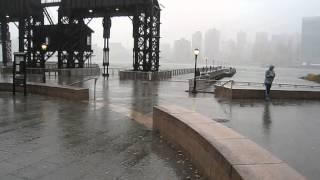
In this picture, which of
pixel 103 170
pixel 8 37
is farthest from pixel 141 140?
pixel 8 37

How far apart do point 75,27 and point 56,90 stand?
3577 centimetres

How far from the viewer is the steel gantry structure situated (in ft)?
166

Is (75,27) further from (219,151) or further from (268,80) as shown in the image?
(219,151)

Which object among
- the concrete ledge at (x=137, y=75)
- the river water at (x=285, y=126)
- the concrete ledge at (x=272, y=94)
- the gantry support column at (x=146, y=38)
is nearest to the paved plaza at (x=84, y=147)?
the river water at (x=285, y=126)

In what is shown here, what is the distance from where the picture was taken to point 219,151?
6.71 meters

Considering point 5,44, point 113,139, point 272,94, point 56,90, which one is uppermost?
point 5,44

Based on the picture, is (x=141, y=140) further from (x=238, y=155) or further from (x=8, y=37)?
(x=8, y=37)

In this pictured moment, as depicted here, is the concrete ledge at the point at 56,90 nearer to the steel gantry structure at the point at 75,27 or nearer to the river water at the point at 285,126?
the river water at the point at 285,126

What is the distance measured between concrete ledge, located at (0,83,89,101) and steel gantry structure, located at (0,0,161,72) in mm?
26782

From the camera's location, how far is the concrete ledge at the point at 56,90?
65.7 ft

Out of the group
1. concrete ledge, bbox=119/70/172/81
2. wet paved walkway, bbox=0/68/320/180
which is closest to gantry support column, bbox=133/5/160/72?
concrete ledge, bbox=119/70/172/81

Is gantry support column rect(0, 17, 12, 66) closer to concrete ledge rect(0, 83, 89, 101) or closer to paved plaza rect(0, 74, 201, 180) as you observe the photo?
concrete ledge rect(0, 83, 89, 101)

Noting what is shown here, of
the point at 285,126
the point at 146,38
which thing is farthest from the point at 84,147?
the point at 146,38

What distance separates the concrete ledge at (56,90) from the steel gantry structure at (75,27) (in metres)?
26.8
